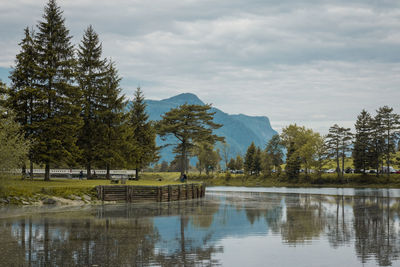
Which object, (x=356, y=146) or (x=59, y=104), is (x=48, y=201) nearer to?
(x=59, y=104)

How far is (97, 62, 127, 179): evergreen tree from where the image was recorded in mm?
57906

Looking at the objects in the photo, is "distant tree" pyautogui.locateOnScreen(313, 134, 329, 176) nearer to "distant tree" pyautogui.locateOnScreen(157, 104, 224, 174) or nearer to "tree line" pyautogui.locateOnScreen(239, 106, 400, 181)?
"tree line" pyautogui.locateOnScreen(239, 106, 400, 181)

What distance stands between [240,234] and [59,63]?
33.7 metres

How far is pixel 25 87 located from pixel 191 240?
3384 centimetres

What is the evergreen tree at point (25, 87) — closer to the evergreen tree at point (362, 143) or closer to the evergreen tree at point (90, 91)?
the evergreen tree at point (90, 91)

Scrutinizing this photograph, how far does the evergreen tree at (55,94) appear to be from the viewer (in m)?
47.8

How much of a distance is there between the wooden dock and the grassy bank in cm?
6327

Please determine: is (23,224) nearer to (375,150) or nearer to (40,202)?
(40,202)

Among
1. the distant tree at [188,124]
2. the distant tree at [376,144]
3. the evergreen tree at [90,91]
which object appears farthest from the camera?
the distant tree at [376,144]

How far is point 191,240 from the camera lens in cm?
2138

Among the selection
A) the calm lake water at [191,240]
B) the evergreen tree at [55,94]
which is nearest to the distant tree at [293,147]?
the evergreen tree at [55,94]

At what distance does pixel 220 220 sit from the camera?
31.1 m

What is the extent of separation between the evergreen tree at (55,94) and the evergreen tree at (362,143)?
3004 inches

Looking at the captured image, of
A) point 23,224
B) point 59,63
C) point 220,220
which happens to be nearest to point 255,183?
point 59,63
